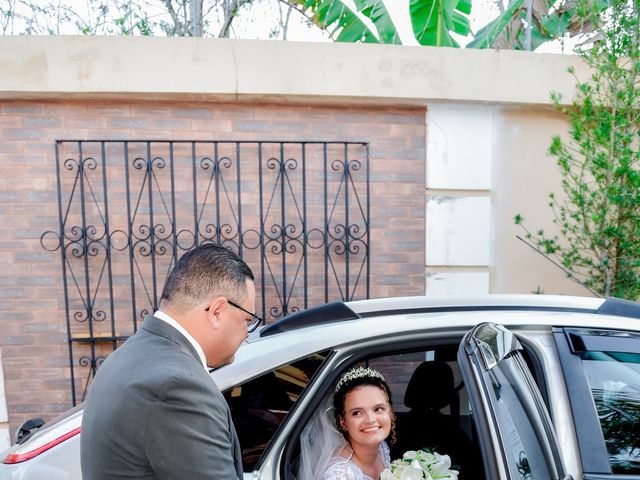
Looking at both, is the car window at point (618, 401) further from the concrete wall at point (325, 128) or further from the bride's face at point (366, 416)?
the concrete wall at point (325, 128)

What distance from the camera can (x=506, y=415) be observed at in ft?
4.36

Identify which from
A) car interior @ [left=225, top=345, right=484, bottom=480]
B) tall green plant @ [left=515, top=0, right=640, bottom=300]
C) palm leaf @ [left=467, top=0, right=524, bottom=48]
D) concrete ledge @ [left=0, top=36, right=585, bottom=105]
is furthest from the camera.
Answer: palm leaf @ [left=467, top=0, right=524, bottom=48]

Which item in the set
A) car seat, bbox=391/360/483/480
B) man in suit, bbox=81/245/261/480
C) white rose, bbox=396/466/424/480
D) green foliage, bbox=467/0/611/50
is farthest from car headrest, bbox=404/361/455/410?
green foliage, bbox=467/0/611/50

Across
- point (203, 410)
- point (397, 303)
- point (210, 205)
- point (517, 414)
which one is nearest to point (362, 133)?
point (210, 205)

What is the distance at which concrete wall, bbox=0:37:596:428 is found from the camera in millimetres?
3693

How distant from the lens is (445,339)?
1816 mm

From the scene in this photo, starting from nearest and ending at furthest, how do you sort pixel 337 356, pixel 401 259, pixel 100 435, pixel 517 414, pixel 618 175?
pixel 100 435
pixel 517 414
pixel 337 356
pixel 618 175
pixel 401 259

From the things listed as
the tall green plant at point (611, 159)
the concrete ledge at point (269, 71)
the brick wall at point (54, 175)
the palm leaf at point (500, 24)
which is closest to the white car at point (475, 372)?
the tall green plant at point (611, 159)

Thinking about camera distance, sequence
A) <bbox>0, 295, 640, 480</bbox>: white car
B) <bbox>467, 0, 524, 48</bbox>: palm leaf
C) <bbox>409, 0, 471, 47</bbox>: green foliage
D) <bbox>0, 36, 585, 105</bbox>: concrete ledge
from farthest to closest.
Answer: <bbox>409, 0, 471, 47</bbox>: green foliage → <bbox>467, 0, 524, 48</bbox>: palm leaf → <bbox>0, 36, 585, 105</bbox>: concrete ledge → <bbox>0, 295, 640, 480</bbox>: white car

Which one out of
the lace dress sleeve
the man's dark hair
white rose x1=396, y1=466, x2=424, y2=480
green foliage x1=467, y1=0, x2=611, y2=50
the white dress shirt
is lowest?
the lace dress sleeve

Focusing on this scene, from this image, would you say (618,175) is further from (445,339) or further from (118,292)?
(118,292)

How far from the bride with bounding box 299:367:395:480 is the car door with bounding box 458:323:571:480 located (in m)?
0.75

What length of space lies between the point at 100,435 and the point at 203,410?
0.76ft

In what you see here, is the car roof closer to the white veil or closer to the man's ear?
the white veil
